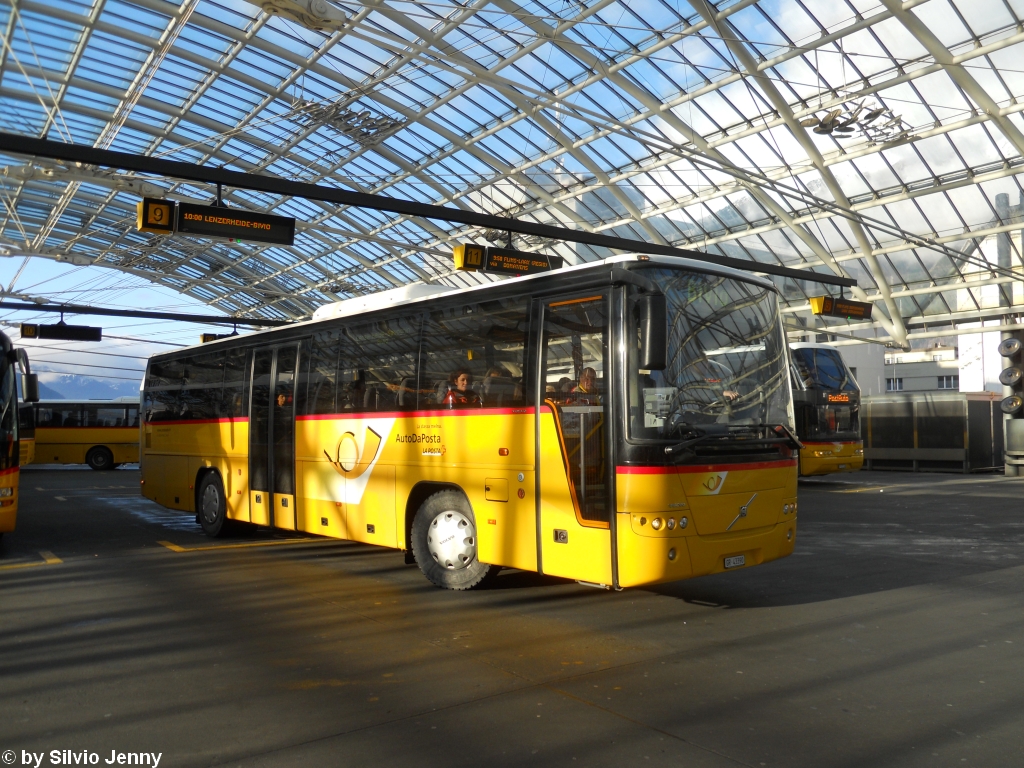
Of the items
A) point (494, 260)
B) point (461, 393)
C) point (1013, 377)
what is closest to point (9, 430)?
point (461, 393)

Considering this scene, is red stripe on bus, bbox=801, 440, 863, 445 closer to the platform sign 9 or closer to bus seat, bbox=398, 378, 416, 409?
bus seat, bbox=398, 378, 416, 409

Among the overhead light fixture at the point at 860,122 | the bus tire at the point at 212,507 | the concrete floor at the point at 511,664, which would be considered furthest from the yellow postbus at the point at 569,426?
the overhead light fixture at the point at 860,122

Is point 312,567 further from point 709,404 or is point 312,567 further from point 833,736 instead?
point 833,736

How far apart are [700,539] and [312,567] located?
527cm

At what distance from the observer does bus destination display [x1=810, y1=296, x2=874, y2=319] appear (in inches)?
984

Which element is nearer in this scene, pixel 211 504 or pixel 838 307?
pixel 211 504

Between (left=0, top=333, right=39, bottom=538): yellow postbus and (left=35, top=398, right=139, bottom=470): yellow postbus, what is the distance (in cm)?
2927

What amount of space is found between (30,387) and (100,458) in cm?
2919

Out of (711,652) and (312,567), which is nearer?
(711,652)

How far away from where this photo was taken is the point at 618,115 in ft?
97.6

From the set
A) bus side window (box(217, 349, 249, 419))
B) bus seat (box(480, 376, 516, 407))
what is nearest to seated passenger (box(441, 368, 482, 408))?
bus seat (box(480, 376, 516, 407))

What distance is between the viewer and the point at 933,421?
31312 mm

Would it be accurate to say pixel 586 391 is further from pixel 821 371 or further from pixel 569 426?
pixel 821 371

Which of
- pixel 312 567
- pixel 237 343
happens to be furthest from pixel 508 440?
pixel 237 343
